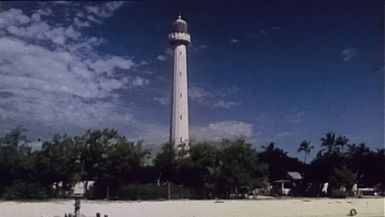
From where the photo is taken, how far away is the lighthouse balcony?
22.6ft

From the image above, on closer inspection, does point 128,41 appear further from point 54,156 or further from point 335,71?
point 335,71

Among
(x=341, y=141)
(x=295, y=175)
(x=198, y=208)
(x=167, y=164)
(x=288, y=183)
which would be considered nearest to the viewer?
(x=198, y=208)

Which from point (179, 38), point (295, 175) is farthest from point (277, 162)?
point (179, 38)

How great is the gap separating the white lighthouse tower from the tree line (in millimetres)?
579

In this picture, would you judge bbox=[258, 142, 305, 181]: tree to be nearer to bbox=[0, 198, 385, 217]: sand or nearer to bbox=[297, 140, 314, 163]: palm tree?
bbox=[297, 140, 314, 163]: palm tree

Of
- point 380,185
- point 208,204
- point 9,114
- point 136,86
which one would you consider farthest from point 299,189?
point 9,114

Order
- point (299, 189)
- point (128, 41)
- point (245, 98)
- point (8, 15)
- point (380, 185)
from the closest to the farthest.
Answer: point (8, 15), point (128, 41), point (245, 98), point (380, 185), point (299, 189)

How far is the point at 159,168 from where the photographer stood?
30.3 ft

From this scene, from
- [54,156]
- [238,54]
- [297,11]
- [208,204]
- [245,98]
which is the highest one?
[297,11]

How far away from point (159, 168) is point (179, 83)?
1.96 metres

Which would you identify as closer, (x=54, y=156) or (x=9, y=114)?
(x=9, y=114)

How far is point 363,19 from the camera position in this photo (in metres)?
7.10

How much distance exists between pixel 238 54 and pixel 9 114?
2782mm

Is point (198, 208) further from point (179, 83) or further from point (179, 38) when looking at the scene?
point (179, 38)
